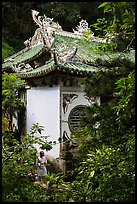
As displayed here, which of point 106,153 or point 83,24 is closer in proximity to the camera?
point 106,153

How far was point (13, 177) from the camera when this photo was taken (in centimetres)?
198

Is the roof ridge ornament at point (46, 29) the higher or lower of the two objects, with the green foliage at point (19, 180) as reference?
higher

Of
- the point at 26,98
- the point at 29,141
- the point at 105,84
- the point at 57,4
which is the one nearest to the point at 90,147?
the point at 105,84

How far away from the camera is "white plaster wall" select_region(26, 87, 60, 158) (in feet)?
24.5

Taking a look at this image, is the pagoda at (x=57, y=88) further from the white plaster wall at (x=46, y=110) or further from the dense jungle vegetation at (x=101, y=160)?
the dense jungle vegetation at (x=101, y=160)

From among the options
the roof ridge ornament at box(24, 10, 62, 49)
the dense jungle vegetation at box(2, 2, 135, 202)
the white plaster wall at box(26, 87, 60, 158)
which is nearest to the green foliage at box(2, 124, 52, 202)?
the dense jungle vegetation at box(2, 2, 135, 202)

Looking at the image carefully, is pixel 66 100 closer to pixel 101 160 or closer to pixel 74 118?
pixel 74 118

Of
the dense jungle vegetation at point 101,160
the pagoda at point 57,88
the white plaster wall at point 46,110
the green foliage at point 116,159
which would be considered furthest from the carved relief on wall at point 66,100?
the green foliage at point 116,159

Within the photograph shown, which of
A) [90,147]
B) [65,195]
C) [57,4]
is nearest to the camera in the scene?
[65,195]

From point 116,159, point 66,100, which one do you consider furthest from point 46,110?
point 116,159

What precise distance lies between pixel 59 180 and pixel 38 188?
0.24 m

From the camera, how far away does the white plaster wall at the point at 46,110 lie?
24.5 ft

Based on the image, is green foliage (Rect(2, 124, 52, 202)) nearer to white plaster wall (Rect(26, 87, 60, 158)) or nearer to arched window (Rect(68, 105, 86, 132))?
white plaster wall (Rect(26, 87, 60, 158))

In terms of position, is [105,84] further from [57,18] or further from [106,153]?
[57,18]
